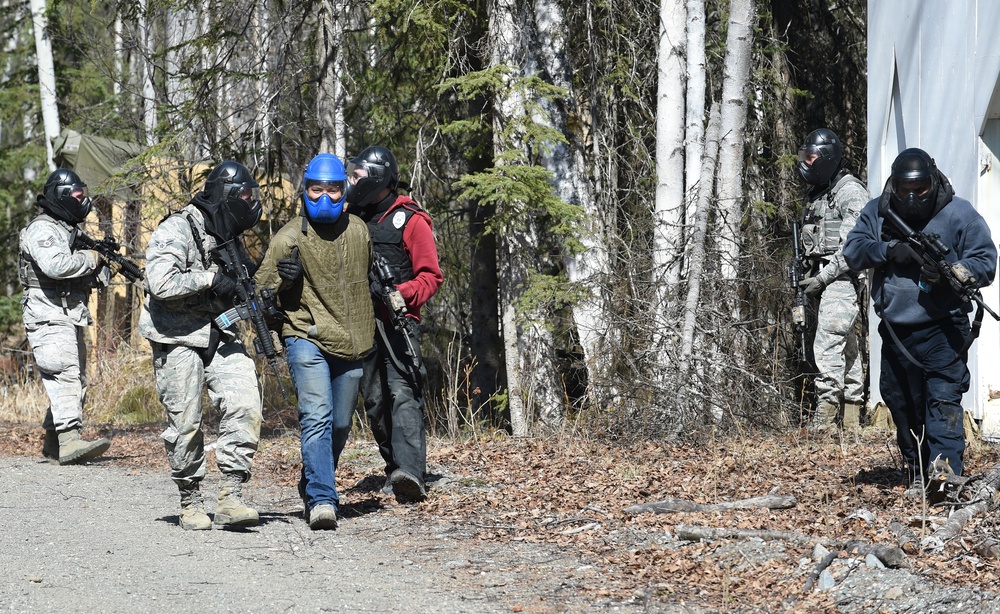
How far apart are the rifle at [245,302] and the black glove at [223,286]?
4cm

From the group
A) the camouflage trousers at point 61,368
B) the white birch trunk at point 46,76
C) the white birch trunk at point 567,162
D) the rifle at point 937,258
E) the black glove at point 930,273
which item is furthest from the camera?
the white birch trunk at point 46,76

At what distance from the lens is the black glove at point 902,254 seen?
6.30m

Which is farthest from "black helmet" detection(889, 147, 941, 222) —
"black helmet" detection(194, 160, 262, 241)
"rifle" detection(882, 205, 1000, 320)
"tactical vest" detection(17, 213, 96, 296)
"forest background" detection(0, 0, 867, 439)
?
"tactical vest" detection(17, 213, 96, 296)

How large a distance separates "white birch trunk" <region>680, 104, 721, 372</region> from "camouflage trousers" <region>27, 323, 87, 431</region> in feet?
16.6

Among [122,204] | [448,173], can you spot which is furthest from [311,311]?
[122,204]

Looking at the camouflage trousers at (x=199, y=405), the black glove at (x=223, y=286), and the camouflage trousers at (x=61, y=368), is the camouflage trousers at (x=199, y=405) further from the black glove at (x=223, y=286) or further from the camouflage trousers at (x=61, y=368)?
the camouflage trousers at (x=61, y=368)

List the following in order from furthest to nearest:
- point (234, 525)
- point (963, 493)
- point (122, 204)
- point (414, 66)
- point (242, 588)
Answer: point (122, 204) → point (414, 66) → point (234, 525) → point (963, 493) → point (242, 588)

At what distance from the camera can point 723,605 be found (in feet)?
15.8

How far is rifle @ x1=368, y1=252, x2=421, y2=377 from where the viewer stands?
6914 mm

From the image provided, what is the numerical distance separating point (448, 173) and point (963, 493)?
8.46m

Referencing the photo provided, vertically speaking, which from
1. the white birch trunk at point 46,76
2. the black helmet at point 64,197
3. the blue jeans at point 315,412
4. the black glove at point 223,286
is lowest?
the blue jeans at point 315,412

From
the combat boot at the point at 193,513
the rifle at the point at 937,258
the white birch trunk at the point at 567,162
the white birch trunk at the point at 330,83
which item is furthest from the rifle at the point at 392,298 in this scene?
the white birch trunk at the point at 330,83

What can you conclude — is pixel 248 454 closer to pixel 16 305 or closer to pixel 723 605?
pixel 723 605

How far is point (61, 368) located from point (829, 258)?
6.38m
